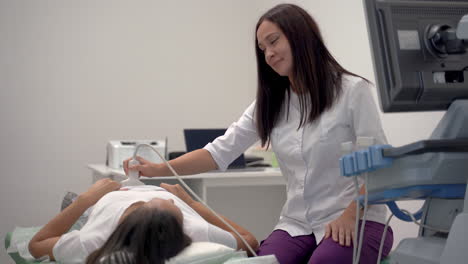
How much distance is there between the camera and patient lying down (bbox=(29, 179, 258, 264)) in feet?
4.61

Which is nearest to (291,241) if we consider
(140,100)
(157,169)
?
(157,169)

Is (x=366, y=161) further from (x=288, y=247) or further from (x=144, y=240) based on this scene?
(x=288, y=247)

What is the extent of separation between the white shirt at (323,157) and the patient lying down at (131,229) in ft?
0.65

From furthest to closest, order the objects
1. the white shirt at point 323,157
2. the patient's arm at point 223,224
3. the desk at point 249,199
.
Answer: the desk at point 249,199, the patient's arm at point 223,224, the white shirt at point 323,157

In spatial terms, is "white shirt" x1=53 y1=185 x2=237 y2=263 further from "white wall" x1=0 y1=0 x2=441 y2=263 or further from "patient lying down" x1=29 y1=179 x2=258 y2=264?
"white wall" x1=0 y1=0 x2=441 y2=263

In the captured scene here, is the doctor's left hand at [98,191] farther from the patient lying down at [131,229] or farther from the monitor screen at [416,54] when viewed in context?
the monitor screen at [416,54]

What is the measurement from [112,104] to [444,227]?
3127mm

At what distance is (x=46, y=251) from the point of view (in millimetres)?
1675

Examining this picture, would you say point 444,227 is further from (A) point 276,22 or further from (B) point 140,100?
(B) point 140,100

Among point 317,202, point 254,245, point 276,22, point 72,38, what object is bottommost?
point 254,245

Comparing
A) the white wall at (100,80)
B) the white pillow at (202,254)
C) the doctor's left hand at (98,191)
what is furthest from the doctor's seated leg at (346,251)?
the white wall at (100,80)

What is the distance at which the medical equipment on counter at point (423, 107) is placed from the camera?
3.22ft

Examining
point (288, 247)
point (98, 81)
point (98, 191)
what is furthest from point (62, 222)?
point (98, 81)

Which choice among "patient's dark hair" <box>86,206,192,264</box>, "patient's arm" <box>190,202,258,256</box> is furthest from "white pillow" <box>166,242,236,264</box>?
"patient's arm" <box>190,202,258,256</box>
